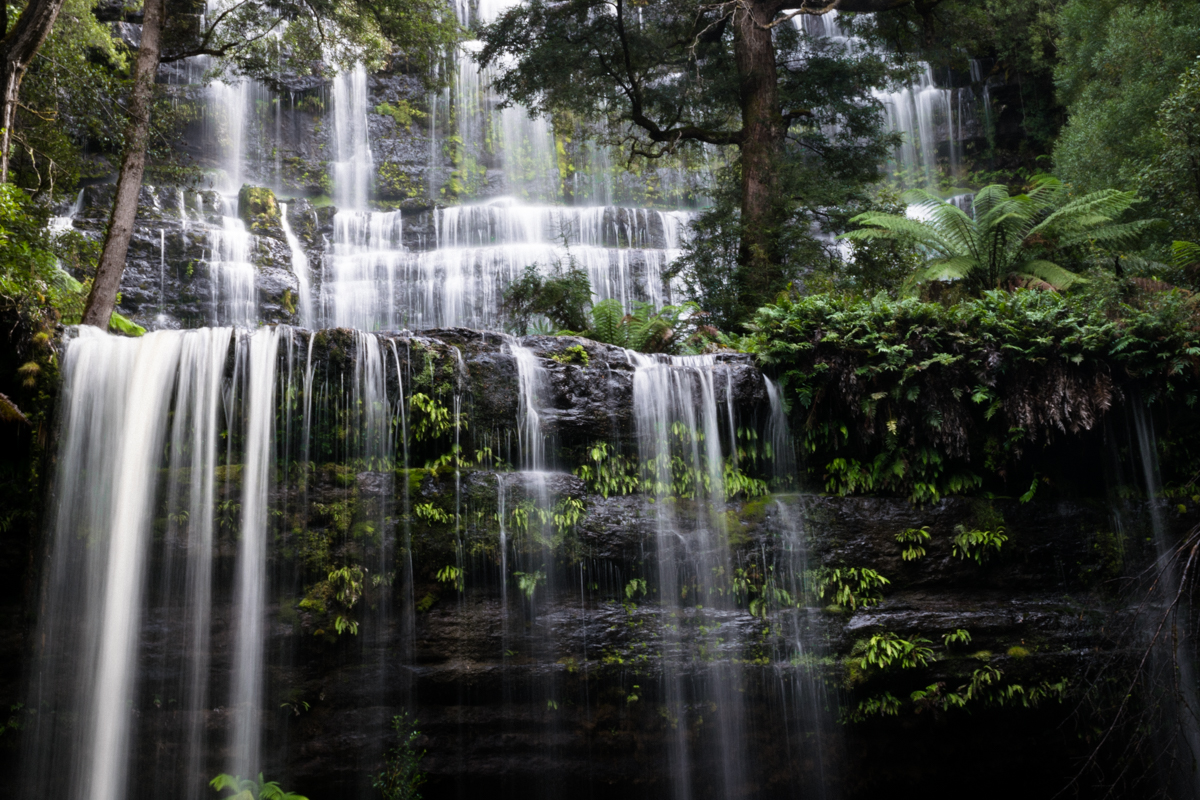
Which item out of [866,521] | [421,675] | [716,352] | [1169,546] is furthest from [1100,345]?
[421,675]

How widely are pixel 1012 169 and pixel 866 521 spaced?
1648 cm

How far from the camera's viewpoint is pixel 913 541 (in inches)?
298

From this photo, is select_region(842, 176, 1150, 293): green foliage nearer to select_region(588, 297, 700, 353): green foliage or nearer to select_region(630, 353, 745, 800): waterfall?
select_region(588, 297, 700, 353): green foliage

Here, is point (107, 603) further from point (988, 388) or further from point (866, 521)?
point (988, 388)

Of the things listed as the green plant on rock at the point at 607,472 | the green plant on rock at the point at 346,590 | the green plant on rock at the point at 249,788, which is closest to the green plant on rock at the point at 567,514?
the green plant on rock at the point at 607,472

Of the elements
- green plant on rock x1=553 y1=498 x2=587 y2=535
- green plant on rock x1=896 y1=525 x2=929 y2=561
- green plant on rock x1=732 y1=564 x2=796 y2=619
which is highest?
green plant on rock x1=553 y1=498 x2=587 y2=535

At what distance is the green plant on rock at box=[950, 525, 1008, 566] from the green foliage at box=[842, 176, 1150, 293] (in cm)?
336

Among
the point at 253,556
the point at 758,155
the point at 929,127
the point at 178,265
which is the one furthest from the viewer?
the point at 929,127

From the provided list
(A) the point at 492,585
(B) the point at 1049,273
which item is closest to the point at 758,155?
(B) the point at 1049,273

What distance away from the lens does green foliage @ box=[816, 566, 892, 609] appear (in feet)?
24.4

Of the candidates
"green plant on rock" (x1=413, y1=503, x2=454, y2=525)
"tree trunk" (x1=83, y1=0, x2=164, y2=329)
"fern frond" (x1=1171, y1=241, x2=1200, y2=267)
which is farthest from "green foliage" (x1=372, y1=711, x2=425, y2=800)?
"fern frond" (x1=1171, y1=241, x2=1200, y2=267)

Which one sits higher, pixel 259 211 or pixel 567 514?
pixel 259 211

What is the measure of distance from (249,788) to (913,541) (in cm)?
649

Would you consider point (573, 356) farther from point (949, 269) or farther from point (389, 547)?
point (949, 269)
